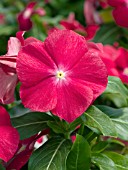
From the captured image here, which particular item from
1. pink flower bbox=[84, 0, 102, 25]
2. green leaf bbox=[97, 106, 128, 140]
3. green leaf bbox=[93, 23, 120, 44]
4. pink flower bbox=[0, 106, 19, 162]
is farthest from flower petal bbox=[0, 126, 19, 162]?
pink flower bbox=[84, 0, 102, 25]

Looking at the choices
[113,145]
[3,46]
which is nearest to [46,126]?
[113,145]

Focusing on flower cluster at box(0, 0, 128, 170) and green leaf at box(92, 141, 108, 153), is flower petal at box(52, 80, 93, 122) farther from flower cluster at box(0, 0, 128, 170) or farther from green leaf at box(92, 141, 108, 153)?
green leaf at box(92, 141, 108, 153)

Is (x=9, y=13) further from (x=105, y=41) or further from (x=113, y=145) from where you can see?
(x=113, y=145)

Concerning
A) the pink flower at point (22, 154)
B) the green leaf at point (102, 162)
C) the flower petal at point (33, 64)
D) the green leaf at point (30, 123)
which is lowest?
the green leaf at point (102, 162)

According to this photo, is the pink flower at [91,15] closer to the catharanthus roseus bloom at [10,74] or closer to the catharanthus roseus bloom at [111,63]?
the catharanthus roseus bloom at [111,63]

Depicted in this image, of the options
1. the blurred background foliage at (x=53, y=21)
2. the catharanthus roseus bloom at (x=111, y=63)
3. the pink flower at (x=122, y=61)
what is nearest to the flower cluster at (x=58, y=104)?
the catharanthus roseus bloom at (x=111, y=63)

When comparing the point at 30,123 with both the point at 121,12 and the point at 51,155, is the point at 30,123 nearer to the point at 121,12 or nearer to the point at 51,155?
the point at 51,155
